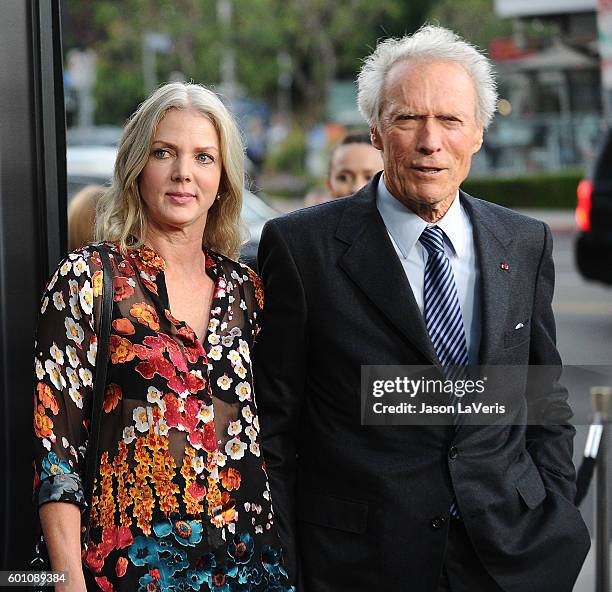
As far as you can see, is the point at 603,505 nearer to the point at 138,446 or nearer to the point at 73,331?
the point at 138,446

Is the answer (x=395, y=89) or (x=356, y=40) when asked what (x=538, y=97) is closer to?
(x=356, y=40)

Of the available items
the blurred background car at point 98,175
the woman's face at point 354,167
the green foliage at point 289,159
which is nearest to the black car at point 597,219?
the blurred background car at point 98,175

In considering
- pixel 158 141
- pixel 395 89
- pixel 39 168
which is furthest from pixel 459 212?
pixel 39 168

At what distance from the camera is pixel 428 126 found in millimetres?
2361

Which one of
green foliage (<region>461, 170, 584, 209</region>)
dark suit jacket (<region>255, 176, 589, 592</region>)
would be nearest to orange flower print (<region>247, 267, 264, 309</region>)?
dark suit jacket (<region>255, 176, 589, 592</region>)

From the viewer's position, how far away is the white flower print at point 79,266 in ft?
7.13

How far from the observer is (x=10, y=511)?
236cm

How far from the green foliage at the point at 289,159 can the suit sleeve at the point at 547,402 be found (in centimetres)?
3025

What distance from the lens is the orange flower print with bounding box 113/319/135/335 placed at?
220 centimetres

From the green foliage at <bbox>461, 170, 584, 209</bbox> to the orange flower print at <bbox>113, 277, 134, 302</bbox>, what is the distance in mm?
19281

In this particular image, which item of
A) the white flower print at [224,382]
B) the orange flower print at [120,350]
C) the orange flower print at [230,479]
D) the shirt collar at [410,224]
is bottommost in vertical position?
the orange flower print at [230,479]

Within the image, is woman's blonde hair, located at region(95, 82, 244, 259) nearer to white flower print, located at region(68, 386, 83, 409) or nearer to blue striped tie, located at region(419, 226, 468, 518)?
white flower print, located at region(68, 386, 83, 409)

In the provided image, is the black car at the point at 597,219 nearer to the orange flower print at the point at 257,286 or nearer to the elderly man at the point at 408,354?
the elderly man at the point at 408,354

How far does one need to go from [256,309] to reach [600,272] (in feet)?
30.2
